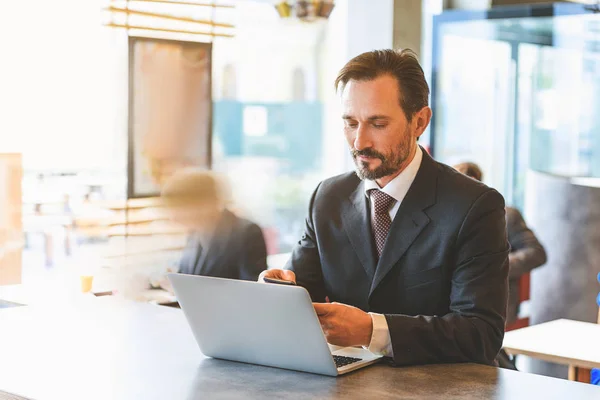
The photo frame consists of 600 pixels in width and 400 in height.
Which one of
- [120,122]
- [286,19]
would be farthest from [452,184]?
[286,19]

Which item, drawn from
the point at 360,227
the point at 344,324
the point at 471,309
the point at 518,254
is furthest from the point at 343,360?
the point at 518,254

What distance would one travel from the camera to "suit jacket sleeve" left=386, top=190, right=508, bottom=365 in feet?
6.28

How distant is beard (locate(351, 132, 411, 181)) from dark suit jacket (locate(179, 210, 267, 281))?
1770 millimetres

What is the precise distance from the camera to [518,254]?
473 cm

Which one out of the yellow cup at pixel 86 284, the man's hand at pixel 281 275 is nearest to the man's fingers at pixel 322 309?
the man's hand at pixel 281 275

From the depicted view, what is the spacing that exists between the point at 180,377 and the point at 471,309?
677 mm

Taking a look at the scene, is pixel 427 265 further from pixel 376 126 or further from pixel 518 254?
pixel 518 254

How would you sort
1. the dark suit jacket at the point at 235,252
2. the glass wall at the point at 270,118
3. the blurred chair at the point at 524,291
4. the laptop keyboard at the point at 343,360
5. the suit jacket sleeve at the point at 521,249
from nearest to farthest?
the laptop keyboard at the point at 343,360 < the dark suit jacket at the point at 235,252 < the suit jacket sleeve at the point at 521,249 < the blurred chair at the point at 524,291 < the glass wall at the point at 270,118

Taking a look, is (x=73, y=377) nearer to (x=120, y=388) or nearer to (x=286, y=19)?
(x=120, y=388)

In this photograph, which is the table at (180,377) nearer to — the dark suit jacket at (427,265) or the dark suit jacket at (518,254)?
the dark suit jacket at (427,265)

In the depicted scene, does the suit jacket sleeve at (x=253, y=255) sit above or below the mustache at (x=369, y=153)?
below

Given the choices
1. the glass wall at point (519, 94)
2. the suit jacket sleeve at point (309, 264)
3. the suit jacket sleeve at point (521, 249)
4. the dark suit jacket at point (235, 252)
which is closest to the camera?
the suit jacket sleeve at point (309, 264)

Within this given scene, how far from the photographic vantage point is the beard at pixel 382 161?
2.12m

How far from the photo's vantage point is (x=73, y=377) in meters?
1.82
